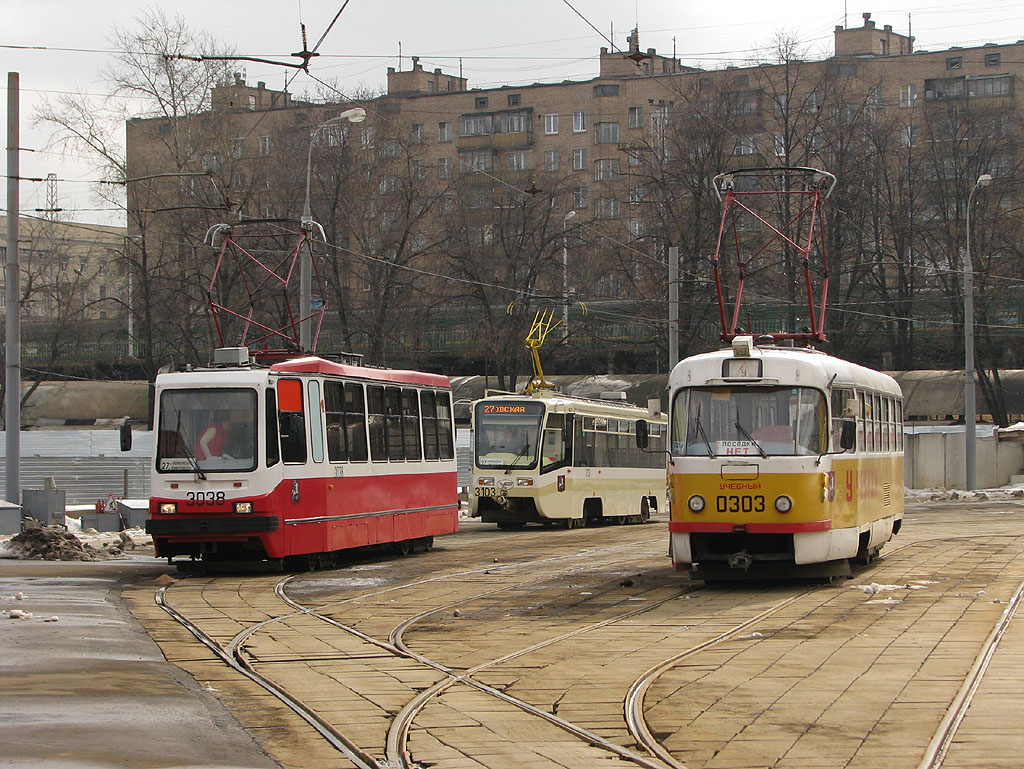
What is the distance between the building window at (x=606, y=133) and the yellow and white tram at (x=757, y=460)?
65.7m

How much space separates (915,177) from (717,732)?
49.9 metres

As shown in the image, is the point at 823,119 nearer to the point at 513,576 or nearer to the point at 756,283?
the point at 756,283

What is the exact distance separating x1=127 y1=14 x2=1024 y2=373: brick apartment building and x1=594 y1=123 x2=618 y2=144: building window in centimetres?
1922

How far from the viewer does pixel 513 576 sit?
17344 mm

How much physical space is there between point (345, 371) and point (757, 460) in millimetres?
6383

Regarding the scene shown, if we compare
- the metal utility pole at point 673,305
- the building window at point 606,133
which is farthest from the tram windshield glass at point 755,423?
the building window at point 606,133

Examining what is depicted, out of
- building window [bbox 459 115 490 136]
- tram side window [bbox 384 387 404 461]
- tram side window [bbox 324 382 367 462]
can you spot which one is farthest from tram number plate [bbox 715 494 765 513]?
building window [bbox 459 115 490 136]

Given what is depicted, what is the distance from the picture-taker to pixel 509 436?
29.1 m

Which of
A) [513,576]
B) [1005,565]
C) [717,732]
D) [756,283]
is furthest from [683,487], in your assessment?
[756,283]

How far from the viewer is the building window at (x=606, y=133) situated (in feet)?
262

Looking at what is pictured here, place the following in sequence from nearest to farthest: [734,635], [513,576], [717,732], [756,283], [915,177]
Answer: [717,732] → [734,635] → [513,576] → [756,283] → [915,177]

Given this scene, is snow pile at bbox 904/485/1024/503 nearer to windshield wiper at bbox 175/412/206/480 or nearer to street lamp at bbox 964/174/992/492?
street lamp at bbox 964/174/992/492

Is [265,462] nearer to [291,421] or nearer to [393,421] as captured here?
[291,421]

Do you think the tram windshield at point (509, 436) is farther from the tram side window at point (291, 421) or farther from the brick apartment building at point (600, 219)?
the brick apartment building at point (600, 219)
